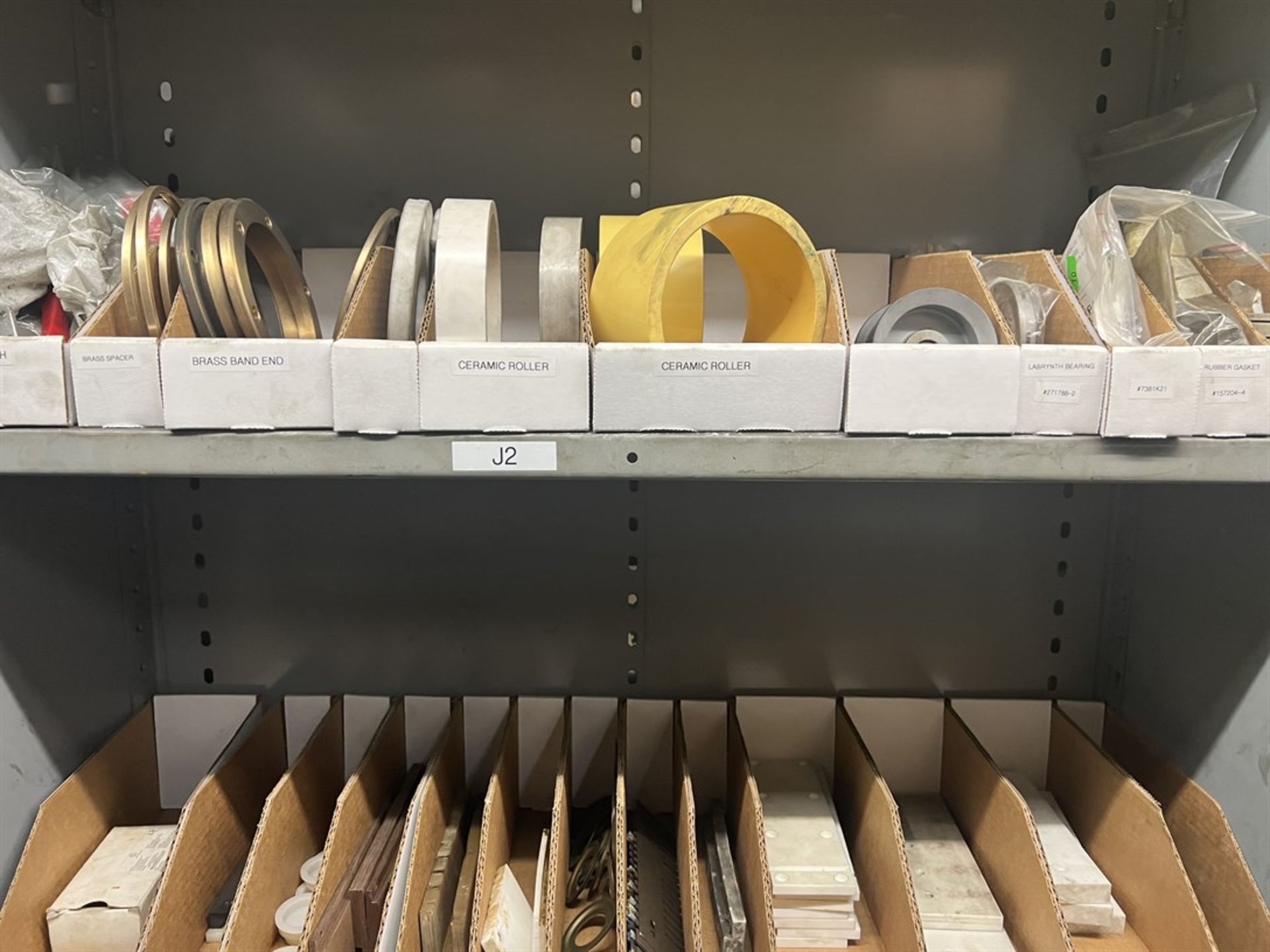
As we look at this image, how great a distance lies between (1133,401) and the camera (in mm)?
747

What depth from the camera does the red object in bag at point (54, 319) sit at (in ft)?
2.79

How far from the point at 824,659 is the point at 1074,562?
1.33 feet

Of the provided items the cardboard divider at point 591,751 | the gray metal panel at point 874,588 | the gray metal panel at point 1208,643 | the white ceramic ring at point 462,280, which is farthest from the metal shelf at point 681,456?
the cardboard divider at point 591,751

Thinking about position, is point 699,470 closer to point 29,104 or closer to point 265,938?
point 265,938

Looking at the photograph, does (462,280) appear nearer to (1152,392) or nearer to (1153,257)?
Result: (1152,392)

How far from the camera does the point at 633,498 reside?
1.17 metres

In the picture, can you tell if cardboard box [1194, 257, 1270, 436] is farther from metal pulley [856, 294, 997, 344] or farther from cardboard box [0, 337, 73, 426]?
cardboard box [0, 337, 73, 426]

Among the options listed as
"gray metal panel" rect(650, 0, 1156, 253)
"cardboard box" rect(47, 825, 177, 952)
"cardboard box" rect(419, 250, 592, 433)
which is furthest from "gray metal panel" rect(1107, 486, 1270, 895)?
"cardboard box" rect(47, 825, 177, 952)

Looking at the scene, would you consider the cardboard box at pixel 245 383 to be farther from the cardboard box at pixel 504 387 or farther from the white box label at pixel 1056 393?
the white box label at pixel 1056 393

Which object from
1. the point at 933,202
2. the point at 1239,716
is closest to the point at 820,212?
the point at 933,202

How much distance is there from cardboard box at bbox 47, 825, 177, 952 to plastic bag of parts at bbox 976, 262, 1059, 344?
1.12 m

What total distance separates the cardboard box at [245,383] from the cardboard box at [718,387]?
10.6 inches

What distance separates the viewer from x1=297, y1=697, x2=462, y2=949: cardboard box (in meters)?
0.87

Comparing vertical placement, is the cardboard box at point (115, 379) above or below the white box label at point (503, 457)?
above
